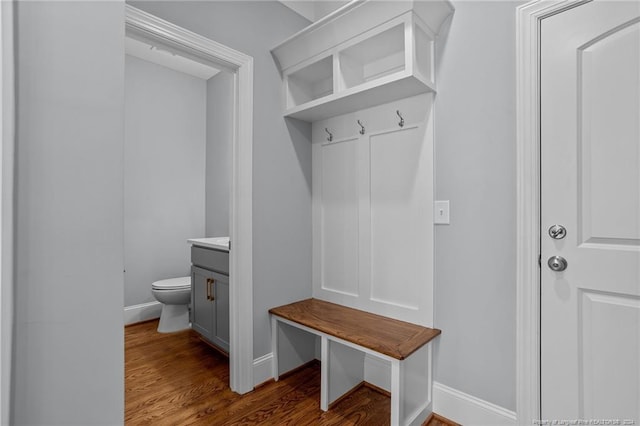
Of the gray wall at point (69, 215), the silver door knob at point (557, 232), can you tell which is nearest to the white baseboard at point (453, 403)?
the silver door knob at point (557, 232)

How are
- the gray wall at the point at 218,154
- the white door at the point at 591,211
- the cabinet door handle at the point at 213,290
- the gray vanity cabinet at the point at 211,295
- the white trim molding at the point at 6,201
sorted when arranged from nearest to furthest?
the white trim molding at the point at 6,201 < the white door at the point at 591,211 < the gray vanity cabinet at the point at 211,295 < the cabinet door handle at the point at 213,290 < the gray wall at the point at 218,154

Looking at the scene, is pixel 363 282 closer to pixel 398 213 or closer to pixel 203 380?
pixel 398 213

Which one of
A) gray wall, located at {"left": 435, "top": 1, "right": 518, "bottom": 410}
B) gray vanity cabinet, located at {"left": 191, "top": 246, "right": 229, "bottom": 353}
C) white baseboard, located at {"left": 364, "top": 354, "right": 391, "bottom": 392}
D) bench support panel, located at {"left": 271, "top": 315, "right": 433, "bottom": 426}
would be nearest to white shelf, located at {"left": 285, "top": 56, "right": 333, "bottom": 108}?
gray wall, located at {"left": 435, "top": 1, "right": 518, "bottom": 410}

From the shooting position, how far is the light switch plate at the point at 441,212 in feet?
5.59

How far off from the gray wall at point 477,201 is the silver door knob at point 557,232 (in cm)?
15

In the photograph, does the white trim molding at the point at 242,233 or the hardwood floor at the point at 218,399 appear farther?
the white trim molding at the point at 242,233

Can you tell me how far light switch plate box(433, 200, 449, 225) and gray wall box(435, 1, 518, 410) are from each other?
0.10 ft

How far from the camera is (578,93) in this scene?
132 centimetres

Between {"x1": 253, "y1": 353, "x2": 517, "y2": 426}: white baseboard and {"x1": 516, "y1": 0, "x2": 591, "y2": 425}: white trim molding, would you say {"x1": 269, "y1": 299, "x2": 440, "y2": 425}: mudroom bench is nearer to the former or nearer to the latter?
{"x1": 253, "y1": 353, "x2": 517, "y2": 426}: white baseboard

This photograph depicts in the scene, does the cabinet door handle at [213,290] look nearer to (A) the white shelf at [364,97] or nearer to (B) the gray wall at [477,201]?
(A) the white shelf at [364,97]

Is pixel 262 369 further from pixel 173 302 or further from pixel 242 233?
pixel 173 302

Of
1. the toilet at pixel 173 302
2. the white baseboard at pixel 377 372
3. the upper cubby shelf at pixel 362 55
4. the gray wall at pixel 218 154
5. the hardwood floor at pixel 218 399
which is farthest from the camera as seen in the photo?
the gray wall at pixel 218 154

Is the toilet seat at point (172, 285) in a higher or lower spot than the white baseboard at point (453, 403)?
higher

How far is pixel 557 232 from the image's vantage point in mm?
1369
